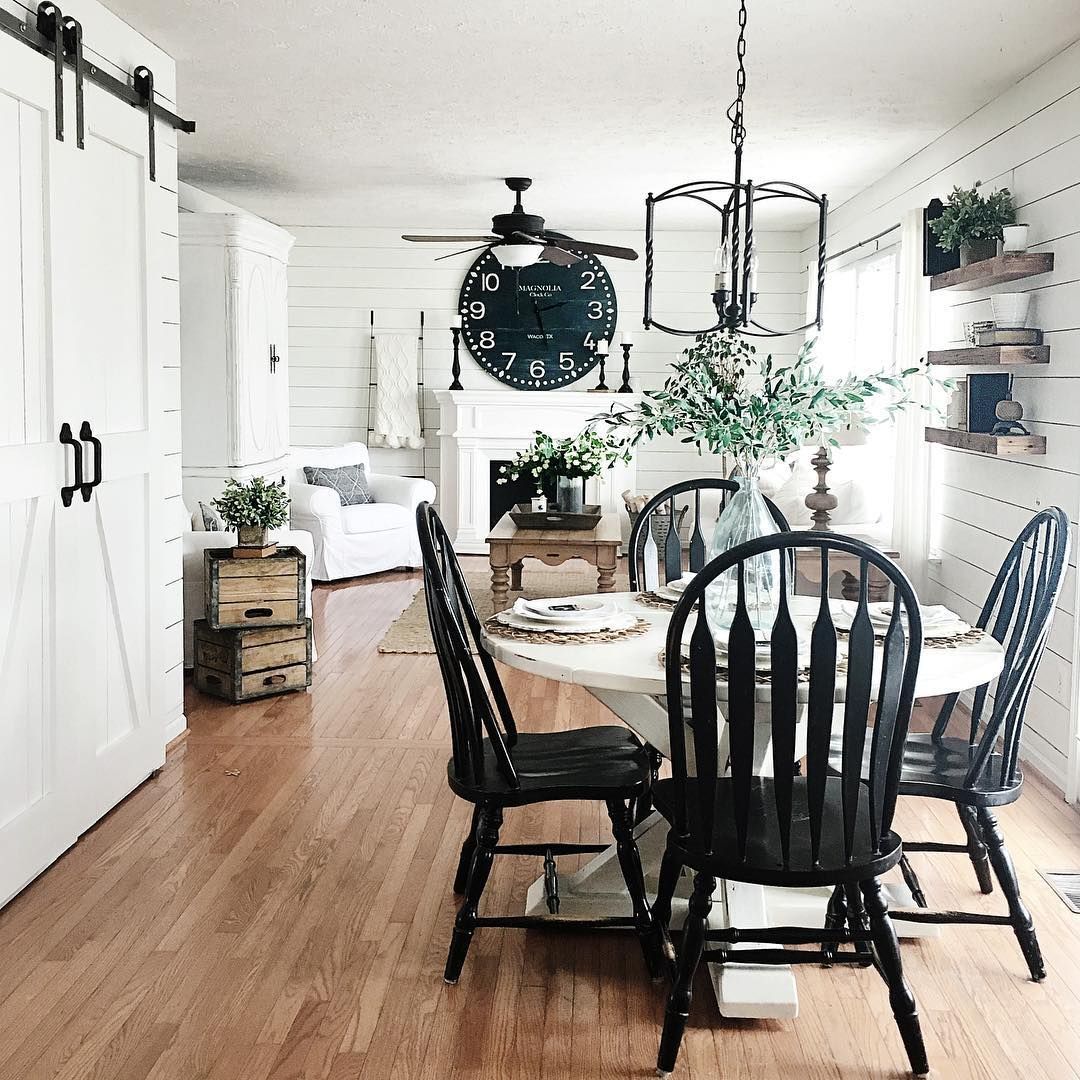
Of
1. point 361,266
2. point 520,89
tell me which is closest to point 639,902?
point 520,89

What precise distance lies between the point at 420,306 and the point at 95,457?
610 cm

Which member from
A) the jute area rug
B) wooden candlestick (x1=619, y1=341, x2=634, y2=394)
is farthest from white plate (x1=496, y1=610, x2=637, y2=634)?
wooden candlestick (x1=619, y1=341, x2=634, y2=394)

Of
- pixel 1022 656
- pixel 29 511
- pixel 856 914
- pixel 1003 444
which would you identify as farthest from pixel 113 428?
pixel 1003 444

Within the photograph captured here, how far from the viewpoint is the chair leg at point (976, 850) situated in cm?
293

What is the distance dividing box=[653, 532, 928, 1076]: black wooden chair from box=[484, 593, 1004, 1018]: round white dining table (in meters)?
0.20

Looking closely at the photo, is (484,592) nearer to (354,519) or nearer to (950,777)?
(354,519)

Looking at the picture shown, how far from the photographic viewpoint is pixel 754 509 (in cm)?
278

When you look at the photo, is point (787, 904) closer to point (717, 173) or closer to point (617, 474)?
point (717, 173)

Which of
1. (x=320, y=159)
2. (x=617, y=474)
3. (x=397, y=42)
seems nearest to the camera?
(x=397, y=42)

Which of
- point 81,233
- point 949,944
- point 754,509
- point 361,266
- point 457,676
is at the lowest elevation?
point 949,944

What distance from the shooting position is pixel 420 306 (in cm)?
931

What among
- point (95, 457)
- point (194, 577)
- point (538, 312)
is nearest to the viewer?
point (95, 457)

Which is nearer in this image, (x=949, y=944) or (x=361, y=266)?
(x=949, y=944)

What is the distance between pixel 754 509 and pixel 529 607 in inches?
23.1
